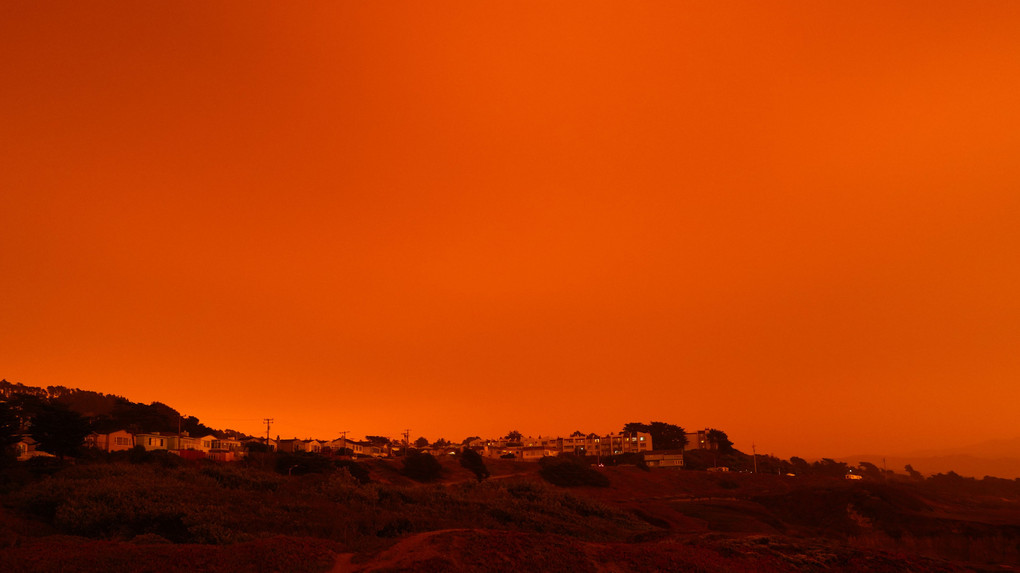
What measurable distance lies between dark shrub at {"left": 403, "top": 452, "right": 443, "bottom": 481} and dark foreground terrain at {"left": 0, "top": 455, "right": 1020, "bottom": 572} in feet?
105

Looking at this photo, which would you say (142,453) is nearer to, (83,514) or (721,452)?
(83,514)

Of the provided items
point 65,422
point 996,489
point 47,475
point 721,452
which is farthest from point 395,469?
point 996,489

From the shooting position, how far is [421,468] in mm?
86875

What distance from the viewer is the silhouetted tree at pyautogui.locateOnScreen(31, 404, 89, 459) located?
56.4 metres

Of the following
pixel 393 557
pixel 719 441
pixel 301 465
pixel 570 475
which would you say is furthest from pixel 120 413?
pixel 719 441

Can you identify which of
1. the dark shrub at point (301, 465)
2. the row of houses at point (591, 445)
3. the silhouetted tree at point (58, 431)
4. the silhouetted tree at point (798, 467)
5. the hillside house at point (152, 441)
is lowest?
the silhouetted tree at point (798, 467)

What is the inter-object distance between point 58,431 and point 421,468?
43.9 metres

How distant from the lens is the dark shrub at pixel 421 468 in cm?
8588

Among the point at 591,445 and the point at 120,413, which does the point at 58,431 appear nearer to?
the point at 120,413

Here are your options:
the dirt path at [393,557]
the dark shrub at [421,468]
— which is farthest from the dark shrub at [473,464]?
the dirt path at [393,557]

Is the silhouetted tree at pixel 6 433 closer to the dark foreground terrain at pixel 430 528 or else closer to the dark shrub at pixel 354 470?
the dark foreground terrain at pixel 430 528

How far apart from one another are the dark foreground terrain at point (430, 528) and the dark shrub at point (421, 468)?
105ft

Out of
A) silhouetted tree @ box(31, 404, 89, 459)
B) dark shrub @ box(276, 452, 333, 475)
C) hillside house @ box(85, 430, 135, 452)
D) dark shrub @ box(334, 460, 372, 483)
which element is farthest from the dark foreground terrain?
dark shrub @ box(334, 460, 372, 483)

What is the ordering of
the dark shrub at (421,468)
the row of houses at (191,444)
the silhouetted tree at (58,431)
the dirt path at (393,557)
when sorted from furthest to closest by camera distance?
the dark shrub at (421,468) → the row of houses at (191,444) → the silhouetted tree at (58,431) → the dirt path at (393,557)
